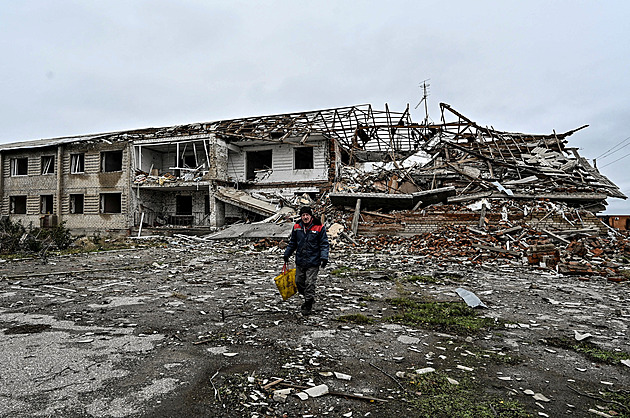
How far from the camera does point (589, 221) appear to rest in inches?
531

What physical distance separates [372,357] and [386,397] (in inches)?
31.9

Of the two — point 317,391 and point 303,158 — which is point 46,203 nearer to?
point 303,158

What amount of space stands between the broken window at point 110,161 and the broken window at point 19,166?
6035mm

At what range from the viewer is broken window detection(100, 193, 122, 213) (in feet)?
72.7

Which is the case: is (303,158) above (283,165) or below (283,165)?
above

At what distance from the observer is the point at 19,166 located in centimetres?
2444

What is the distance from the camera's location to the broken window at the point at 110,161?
2213cm

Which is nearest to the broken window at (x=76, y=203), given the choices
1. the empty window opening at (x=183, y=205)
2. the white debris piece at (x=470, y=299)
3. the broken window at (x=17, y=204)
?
the broken window at (x=17, y=204)

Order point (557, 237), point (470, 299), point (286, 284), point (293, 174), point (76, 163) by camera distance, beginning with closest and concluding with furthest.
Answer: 1. point (286, 284)
2. point (470, 299)
3. point (557, 237)
4. point (293, 174)
5. point (76, 163)

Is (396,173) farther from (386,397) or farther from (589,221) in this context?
(386,397)

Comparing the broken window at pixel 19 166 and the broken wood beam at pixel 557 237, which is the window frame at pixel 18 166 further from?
the broken wood beam at pixel 557 237

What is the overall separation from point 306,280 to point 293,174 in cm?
1592

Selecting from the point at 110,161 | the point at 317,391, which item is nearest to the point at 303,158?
the point at 110,161

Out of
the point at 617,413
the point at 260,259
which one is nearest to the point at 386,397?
the point at 617,413
